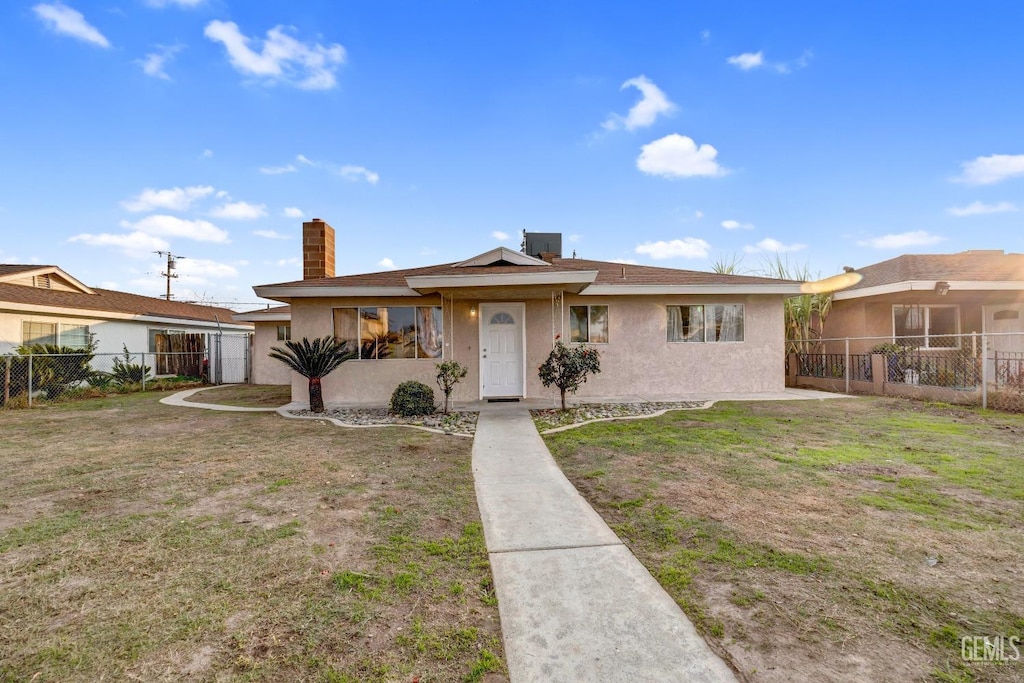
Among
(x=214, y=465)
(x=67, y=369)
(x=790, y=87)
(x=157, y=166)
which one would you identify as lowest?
(x=214, y=465)

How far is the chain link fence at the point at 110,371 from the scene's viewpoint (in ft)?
36.1

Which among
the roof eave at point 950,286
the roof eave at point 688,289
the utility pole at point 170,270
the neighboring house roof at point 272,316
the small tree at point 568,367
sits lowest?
the small tree at point 568,367

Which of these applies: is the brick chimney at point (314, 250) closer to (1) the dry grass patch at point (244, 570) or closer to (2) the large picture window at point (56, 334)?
(1) the dry grass patch at point (244, 570)

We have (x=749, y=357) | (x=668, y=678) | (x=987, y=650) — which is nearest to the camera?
(x=668, y=678)

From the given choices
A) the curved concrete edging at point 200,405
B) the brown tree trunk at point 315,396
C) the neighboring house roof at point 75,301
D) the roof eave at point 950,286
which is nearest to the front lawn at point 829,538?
the brown tree trunk at point 315,396

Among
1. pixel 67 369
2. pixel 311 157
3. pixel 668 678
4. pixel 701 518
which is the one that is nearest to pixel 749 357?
pixel 701 518

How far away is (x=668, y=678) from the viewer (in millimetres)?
1867

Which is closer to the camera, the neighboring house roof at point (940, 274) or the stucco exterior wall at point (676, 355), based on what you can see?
the stucco exterior wall at point (676, 355)

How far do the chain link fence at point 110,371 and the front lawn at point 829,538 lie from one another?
1367 cm

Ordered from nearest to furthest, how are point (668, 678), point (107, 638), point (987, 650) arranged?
point (668, 678) < point (987, 650) < point (107, 638)

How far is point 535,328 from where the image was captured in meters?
11.2

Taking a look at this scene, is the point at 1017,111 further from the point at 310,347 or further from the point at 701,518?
the point at 310,347

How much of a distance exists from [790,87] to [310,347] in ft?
49.1

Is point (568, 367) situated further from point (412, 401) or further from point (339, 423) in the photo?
point (339, 423)
